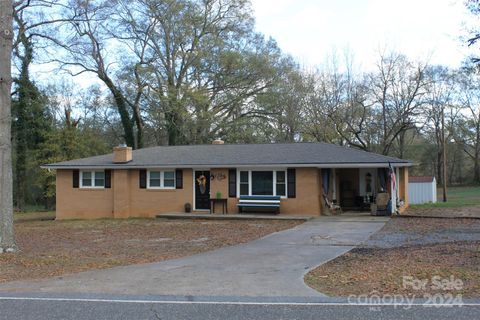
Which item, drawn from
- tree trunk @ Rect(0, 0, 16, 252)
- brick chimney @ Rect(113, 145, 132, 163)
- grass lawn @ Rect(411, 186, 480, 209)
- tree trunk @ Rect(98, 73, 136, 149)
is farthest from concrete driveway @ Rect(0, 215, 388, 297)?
tree trunk @ Rect(98, 73, 136, 149)

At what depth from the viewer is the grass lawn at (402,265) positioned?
7250 millimetres

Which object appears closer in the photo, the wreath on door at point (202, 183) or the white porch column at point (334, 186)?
the wreath on door at point (202, 183)

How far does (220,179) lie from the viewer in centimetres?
2244

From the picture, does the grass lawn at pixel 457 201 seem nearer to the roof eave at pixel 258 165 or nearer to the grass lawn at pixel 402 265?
the roof eave at pixel 258 165

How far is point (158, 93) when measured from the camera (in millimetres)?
36938

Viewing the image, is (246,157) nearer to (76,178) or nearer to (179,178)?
(179,178)

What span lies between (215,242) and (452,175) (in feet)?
202

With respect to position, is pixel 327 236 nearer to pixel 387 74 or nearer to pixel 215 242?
pixel 215 242

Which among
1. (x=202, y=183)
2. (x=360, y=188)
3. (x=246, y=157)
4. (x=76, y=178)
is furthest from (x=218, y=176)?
(x=76, y=178)

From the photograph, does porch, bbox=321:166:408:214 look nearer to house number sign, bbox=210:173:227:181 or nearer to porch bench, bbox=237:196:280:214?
porch bench, bbox=237:196:280:214

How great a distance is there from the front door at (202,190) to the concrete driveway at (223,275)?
1002 cm

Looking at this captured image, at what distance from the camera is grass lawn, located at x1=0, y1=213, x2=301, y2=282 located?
394 inches

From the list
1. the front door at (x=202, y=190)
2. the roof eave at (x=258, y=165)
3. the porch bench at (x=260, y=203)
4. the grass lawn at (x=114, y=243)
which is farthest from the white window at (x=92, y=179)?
the porch bench at (x=260, y=203)

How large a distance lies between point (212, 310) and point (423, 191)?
→ 2996 centimetres
